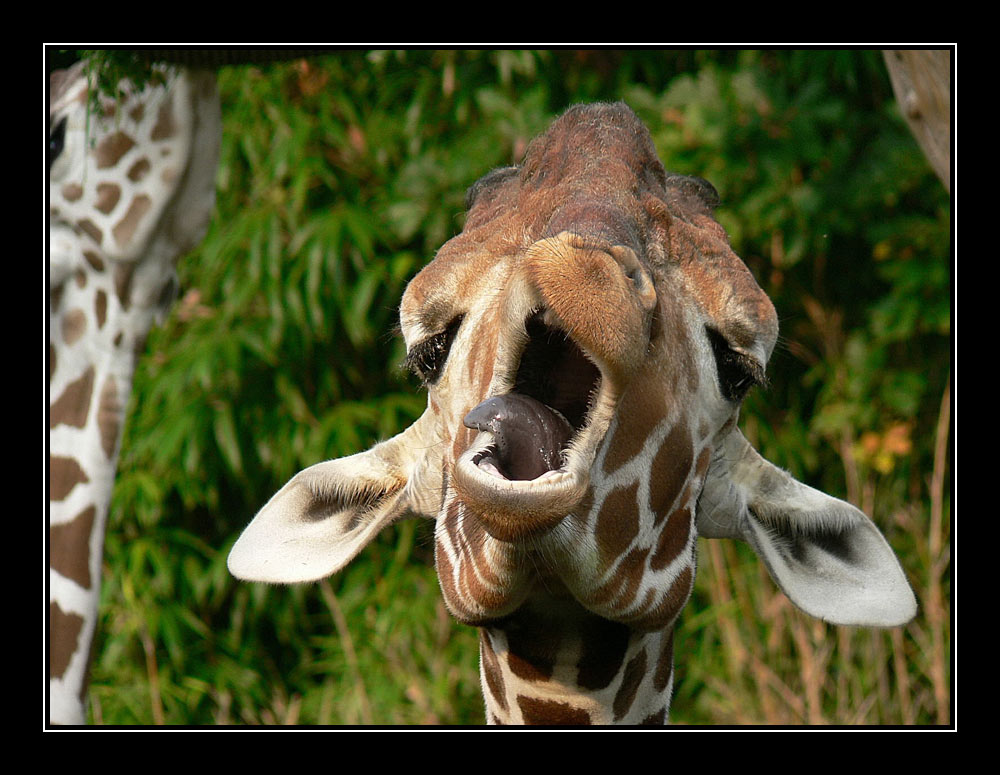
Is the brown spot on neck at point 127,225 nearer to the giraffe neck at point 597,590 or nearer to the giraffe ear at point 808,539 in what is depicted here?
the giraffe neck at point 597,590

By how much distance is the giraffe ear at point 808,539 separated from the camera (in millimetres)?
2141

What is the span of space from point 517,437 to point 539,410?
72 mm

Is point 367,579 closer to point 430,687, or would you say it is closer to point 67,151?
point 430,687

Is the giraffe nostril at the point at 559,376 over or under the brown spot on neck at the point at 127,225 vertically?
under

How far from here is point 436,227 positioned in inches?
208

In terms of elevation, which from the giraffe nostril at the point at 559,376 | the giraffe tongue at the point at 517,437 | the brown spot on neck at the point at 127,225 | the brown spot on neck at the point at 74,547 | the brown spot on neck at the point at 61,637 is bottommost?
the brown spot on neck at the point at 61,637

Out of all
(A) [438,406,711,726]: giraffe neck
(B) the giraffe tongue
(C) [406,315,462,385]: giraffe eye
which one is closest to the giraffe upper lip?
(B) the giraffe tongue

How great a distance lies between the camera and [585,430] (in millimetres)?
1500

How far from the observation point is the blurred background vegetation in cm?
495

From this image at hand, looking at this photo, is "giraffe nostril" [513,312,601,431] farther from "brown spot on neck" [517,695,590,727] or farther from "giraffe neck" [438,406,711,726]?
"brown spot on neck" [517,695,590,727]

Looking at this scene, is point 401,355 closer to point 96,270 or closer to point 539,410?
point 96,270

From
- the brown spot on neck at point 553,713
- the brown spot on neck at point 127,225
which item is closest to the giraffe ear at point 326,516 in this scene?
the brown spot on neck at point 553,713

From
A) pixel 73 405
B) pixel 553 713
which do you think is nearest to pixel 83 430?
pixel 73 405

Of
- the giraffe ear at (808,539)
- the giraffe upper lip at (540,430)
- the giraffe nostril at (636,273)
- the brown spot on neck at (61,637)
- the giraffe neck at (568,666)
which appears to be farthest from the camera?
the brown spot on neck at (61,637)
